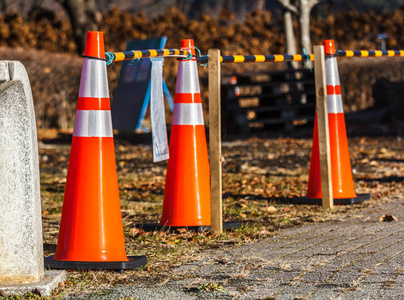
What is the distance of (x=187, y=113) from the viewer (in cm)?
555

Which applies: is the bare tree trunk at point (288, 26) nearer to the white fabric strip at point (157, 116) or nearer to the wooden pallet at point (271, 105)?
the wooden pallet at point (271, 105)

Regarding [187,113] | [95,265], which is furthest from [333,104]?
→ [95,265]

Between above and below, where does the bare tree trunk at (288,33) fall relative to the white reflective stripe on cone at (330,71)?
above

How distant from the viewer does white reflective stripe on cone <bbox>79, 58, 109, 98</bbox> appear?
171 inches

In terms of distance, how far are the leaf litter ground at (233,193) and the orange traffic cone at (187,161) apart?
19 centimetres

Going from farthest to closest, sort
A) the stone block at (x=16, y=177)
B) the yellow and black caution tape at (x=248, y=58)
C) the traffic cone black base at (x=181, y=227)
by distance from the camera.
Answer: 1. the yellow and black caution tape at (x=248, y=58)
2. the traffic cone black base at (x=181, y=227)
3. the stone block at (x=16, y=177)

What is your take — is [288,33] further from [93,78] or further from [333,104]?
[93,78]

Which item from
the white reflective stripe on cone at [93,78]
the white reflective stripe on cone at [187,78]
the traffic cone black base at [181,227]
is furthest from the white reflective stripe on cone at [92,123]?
the traffic cone black base at [181,227]

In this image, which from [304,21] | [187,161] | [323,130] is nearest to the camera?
[187,161]

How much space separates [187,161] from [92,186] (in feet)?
4.29

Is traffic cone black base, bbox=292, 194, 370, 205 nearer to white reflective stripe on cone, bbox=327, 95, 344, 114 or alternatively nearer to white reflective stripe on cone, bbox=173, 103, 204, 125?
white reflective stripe on cone, bbox=327, 95, 344, 114

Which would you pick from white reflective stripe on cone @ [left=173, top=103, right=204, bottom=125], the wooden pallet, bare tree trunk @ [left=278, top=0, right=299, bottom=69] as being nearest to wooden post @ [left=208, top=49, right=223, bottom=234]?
white reflective stripe on cone @ [left=173, top=103, right=204, bottom=125]

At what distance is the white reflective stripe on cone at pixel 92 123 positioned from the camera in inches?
173

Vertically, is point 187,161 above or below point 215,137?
below
